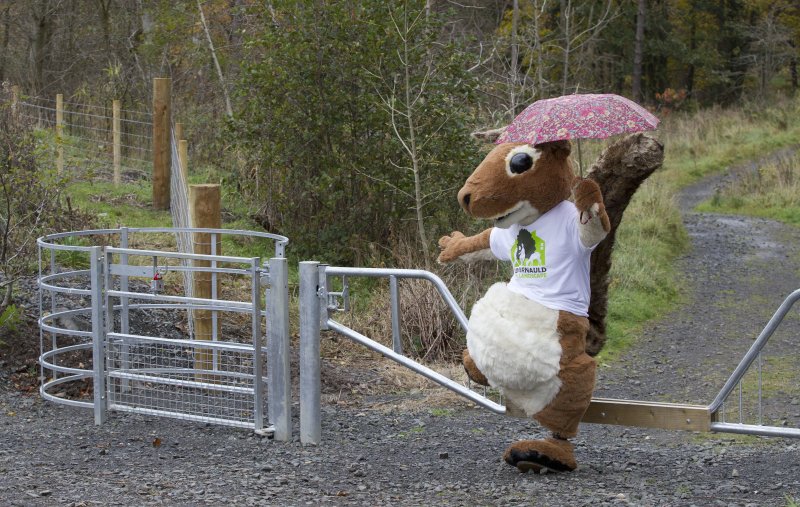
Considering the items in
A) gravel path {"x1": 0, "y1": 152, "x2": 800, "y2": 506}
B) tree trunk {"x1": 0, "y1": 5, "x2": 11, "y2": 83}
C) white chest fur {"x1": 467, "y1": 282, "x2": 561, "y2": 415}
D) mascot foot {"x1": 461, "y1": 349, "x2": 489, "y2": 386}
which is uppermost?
tree trunk {"x1": 0, "y1": 5, "x2": 11, "y2": 83}

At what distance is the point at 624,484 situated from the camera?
201 inches

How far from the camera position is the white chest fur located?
16.4 ft

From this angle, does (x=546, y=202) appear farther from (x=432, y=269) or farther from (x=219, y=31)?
(x=219, y=31)

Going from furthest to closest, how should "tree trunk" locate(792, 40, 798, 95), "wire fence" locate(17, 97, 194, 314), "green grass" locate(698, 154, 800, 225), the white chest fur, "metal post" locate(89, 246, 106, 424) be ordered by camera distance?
"tree trunk" locate(792, 40, 798, 95), "green grass" locate(698, 154, 800, 225), "wire fence" locate(17, 97, 194, 314), "metal post" locate(89, 246, 106, 424), the white chest fur

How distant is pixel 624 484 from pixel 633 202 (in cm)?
1060

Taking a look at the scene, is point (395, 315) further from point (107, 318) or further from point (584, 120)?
point (107, 318)

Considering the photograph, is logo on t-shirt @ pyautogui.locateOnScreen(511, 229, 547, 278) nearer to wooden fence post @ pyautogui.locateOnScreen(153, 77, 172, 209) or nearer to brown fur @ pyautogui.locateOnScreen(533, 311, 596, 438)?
brown fur @ pyautogui.locateOnScreen(533, 311, 596, 438)

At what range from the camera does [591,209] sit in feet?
16.0

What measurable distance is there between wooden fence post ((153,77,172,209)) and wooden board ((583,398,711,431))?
9.36 m

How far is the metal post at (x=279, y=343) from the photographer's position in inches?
226

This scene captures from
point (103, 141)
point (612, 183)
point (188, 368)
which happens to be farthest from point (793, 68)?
point (612, 183)

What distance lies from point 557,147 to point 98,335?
286 centimetres

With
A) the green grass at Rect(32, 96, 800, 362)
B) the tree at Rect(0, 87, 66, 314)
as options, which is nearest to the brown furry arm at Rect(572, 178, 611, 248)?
the green grass at Rect(32, 96, 800, 362)

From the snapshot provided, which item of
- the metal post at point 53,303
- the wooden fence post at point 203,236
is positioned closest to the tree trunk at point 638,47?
the wooden fence post at point 203,236
